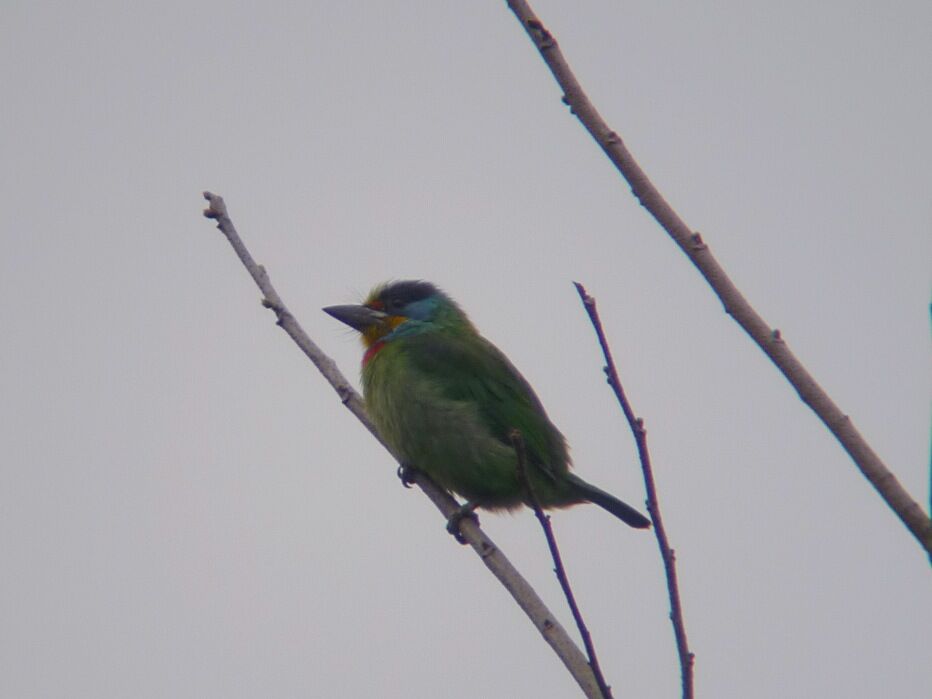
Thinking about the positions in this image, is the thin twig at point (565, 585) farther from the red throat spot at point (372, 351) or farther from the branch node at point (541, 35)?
the red throat spot at point (372, 351)

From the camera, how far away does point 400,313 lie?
561cm

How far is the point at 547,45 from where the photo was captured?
6.09 feet

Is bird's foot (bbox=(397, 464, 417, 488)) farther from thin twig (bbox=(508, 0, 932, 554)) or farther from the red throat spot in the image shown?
thin twig (bbox=(508, 0, 932, 554))

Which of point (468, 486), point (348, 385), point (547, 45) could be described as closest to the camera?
point (547, 45)

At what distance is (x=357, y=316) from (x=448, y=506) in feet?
5.21

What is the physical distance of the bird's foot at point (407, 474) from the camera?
4.65m

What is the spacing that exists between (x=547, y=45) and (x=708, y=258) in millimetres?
466

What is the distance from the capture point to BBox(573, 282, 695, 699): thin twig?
1731 millimetres

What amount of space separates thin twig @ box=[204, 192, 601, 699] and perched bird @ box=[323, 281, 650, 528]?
16 cm

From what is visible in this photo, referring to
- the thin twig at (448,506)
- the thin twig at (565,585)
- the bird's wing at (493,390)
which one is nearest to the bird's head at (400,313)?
the bird's wing at (493,390)

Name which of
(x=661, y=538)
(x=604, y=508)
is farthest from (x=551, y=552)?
(x=604, y=508)

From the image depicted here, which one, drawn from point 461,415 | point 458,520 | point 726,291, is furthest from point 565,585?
point 461,415

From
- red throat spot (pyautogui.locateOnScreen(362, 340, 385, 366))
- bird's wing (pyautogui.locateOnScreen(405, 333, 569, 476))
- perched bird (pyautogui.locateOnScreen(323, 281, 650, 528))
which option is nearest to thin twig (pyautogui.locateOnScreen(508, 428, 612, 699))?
perched bird (pyautogui.locateOnScreen(323, 281, 650, 528))

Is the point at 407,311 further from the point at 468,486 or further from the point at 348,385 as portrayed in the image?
the point at 348,385
